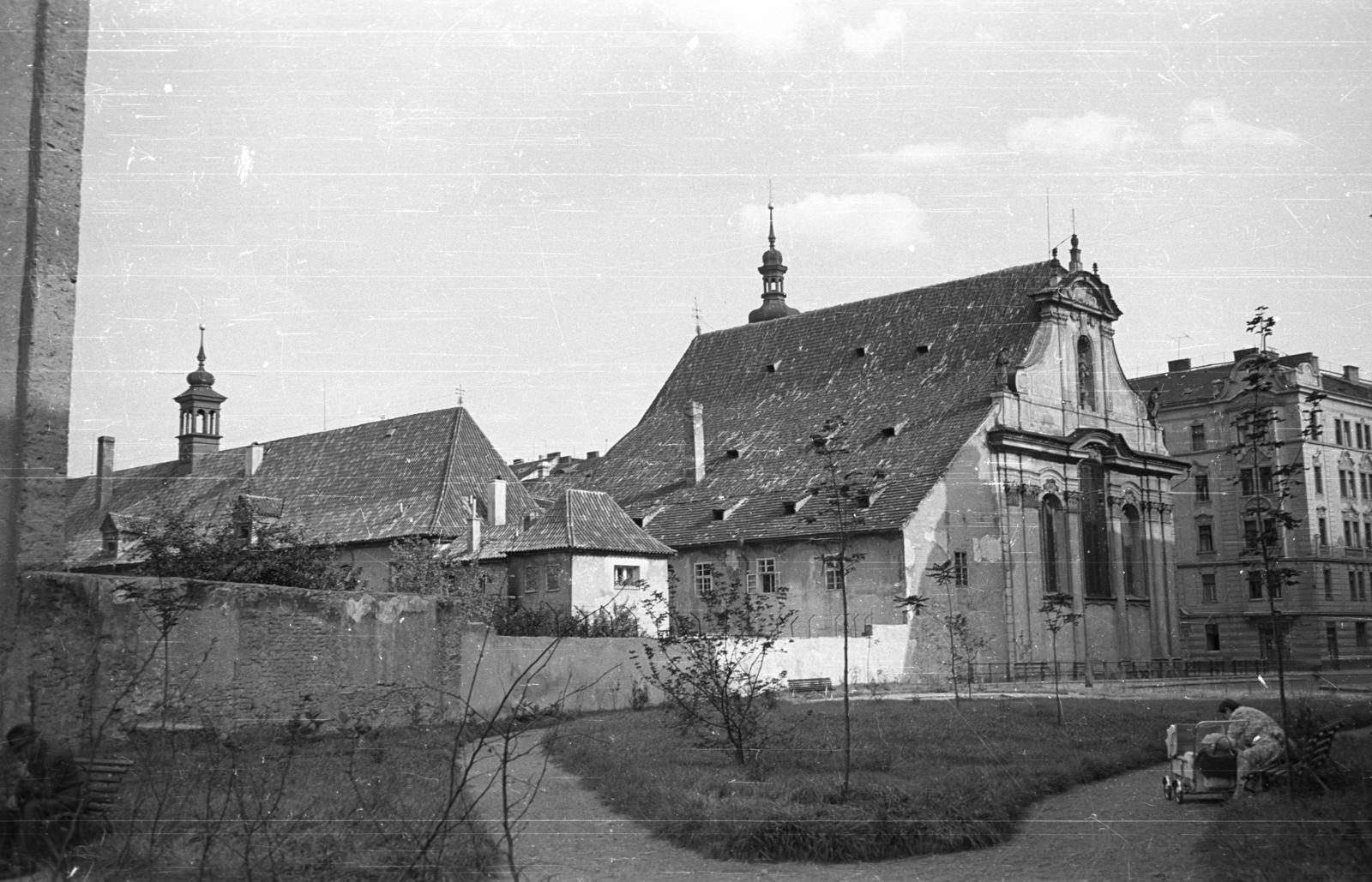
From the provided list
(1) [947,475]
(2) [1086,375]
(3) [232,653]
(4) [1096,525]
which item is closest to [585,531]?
(1) [947,475]

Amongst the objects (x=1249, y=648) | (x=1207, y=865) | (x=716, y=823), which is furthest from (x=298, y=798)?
(x=1249, y=648)

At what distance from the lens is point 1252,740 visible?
12.5 meters

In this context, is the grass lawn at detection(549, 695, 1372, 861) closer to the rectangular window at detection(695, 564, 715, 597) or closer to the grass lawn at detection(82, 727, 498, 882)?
the grass lawn at detection(82, 727, 498, 882)

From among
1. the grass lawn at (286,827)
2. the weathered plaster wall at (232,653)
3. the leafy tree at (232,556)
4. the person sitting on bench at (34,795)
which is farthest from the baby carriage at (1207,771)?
the leafy tree at (232,556)

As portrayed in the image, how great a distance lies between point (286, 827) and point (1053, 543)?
37036 mm

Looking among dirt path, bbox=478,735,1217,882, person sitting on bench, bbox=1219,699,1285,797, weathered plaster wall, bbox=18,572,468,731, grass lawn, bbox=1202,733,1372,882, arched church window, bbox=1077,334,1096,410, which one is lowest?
dirt path, bbox=478,735,1217,882

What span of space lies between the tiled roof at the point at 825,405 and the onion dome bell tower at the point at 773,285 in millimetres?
13117

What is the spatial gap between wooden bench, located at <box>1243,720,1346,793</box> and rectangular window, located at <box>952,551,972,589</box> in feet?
86.6

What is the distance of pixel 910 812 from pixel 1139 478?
3860cm

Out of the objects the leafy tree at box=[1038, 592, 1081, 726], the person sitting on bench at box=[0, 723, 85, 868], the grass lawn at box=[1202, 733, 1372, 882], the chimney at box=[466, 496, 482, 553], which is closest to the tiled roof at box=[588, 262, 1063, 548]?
the leafy tree at box=[1038, 592, 1081, 726]

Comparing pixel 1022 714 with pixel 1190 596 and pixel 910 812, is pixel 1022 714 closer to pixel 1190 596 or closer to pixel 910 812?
pixel 910 812

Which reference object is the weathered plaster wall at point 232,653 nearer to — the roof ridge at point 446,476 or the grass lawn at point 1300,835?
the grass lawn at point 1300,835

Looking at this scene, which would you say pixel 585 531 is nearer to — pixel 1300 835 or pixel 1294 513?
pixel 1300 835

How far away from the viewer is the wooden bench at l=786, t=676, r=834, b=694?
31438 mm
